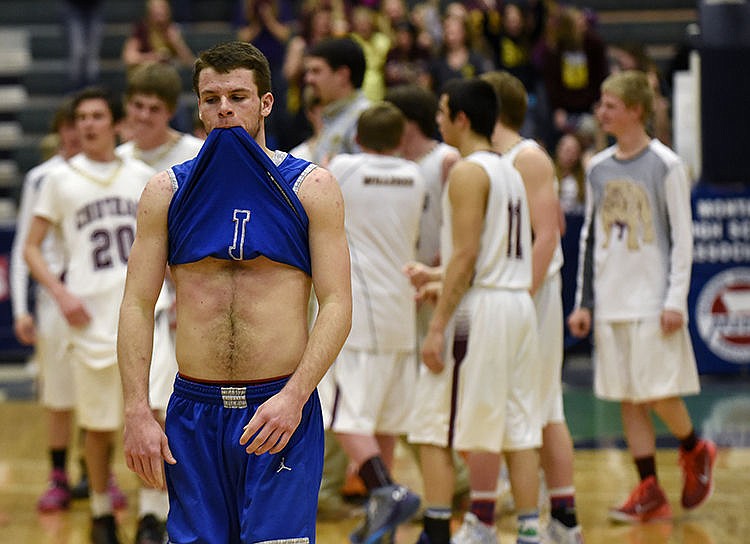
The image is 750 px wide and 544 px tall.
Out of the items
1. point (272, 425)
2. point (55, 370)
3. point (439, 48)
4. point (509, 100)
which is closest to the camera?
point (272, 425)

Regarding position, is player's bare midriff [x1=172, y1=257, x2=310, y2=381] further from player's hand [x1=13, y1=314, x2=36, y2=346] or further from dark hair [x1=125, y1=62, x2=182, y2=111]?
player's hand [x1=13, y1=314, x2=36, y2=346]

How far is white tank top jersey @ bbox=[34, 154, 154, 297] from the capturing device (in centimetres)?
627

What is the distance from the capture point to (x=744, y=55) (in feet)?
34.6

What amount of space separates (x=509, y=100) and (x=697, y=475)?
2.16 metres

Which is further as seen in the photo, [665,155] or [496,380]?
[665,155]

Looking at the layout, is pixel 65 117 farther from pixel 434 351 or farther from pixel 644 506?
pixel 644 506

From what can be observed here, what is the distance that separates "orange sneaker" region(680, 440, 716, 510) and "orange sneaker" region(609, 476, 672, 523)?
12cm

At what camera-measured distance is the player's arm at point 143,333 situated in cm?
357

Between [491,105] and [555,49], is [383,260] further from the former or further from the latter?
A: [555,49]

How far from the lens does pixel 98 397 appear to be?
20.5 feet

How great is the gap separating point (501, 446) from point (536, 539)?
41cm

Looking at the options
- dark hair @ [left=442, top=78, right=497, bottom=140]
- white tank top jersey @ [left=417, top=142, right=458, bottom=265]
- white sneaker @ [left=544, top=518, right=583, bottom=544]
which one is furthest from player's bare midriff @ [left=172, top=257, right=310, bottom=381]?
white tank top jersey @ [left=417, top=142, right=458, bottom=265]

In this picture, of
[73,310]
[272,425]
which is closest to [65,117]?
[73,310]

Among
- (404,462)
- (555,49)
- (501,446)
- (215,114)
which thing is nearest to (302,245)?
(215,114)
